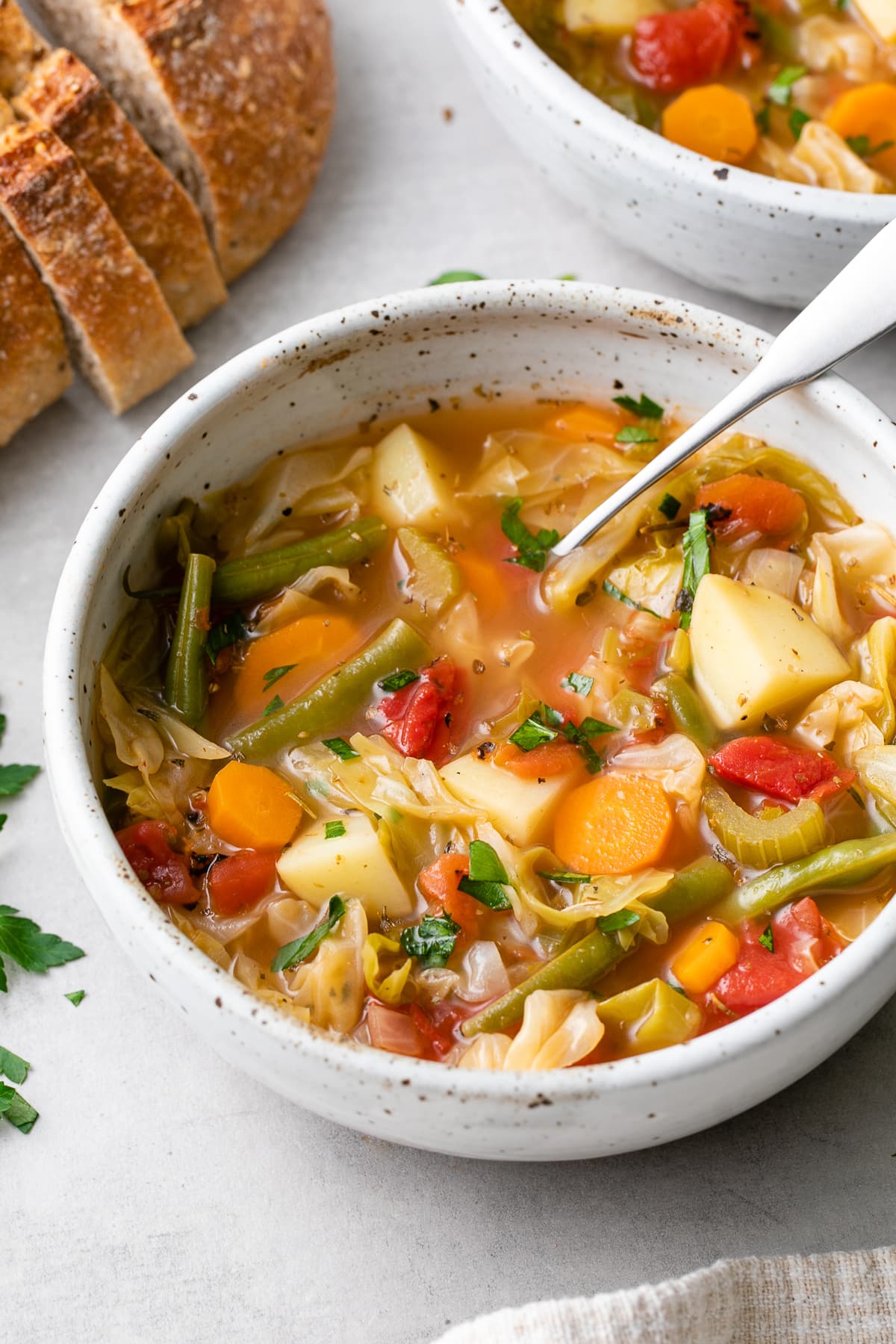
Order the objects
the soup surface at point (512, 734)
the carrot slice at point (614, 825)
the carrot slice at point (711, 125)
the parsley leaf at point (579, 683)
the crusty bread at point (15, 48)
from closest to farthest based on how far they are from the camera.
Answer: the soup surface at point (512, 734), the carrot slice at point (614, 825), the parsley leaf at point (579, 683), the crusty bread at point (15, 48), the carrot slice at point (711, 125)

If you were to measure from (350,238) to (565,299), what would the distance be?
122 cm

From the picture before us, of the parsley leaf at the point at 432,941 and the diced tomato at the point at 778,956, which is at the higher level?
the parsley leaf at the point at 432,941

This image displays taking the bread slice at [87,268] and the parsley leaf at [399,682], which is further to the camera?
the bread slice at [87,268]

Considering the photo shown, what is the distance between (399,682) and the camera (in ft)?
10.2

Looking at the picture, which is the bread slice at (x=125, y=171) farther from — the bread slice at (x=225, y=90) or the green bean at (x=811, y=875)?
the green bean at (x=811, y=875)

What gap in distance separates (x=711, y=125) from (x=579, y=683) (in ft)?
5.79

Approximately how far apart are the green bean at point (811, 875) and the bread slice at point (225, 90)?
7.55ft

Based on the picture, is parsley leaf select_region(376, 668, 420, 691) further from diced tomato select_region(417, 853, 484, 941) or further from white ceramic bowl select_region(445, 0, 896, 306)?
white ceramic bowl select_region(445, 0, 896, 306)

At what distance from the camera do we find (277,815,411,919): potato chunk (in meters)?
2.85

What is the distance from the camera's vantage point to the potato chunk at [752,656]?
118 inches

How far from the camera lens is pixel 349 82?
442cm

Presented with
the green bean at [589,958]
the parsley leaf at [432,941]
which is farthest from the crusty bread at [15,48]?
the green bean at [589,958]

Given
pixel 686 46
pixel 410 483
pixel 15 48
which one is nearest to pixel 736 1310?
pixel 410 483

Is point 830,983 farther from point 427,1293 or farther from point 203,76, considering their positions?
point 203,76
